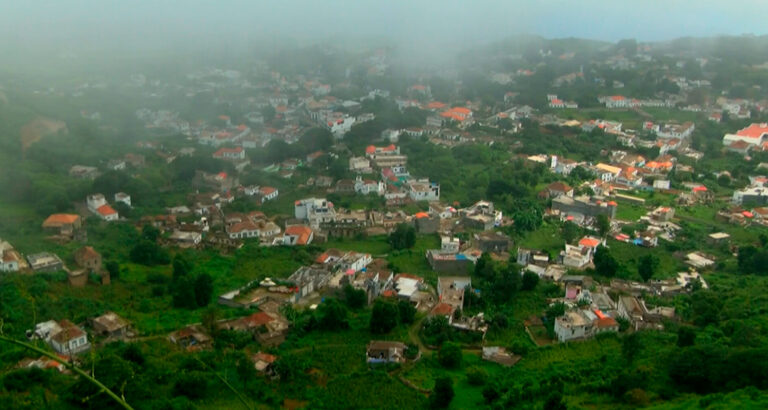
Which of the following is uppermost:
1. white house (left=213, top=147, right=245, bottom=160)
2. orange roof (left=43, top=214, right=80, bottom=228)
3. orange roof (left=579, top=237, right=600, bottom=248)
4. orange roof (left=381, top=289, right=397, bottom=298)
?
orange roof (left=43, top=214, right=80, bottom=228)

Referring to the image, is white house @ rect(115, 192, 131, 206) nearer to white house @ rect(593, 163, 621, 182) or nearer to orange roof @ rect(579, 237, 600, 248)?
orange roof @ rect(579, 237, 600, 248)

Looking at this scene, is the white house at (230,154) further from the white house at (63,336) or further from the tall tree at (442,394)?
the tall tree at (442,394)

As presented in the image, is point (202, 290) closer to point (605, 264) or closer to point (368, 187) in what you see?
point (368, 187)

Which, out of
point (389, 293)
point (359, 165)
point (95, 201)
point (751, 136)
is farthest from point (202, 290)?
point (751, 136)

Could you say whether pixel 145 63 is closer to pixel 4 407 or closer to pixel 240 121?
pixel 240 121

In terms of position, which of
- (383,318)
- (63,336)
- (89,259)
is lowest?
(383,318)

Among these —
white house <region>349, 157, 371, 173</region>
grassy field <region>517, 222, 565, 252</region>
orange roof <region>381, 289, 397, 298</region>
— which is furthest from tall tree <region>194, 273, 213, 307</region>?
white house <region>349, 157, 371, 173</region>
